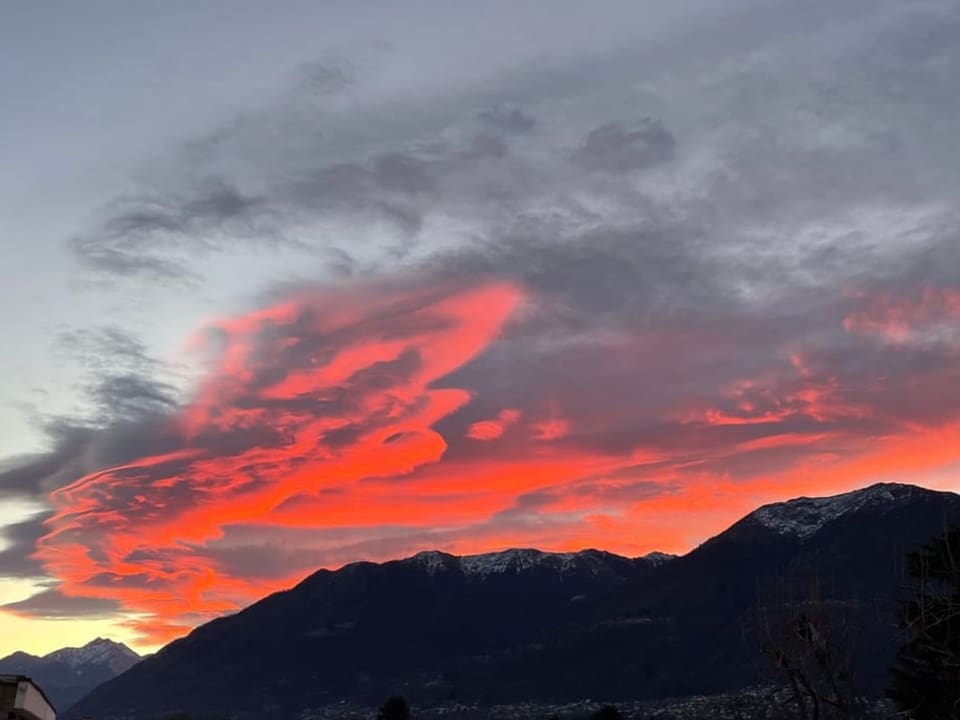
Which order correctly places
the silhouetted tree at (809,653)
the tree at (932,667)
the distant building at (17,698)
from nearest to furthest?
the silhouetted tree at (809,653)
the distant building at (17,698)
the tree at (932,667)

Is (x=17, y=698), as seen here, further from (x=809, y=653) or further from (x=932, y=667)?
(x=932, y=667)

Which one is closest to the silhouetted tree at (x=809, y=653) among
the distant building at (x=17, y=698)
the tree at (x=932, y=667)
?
the tree at (x=932, y=667)

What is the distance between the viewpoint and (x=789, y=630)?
230ft

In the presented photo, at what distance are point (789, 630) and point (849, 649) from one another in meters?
4.87

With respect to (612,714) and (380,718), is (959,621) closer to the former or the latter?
(612,714)

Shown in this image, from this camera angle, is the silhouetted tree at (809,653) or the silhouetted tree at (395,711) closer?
the silhouetted tree at (809,653)

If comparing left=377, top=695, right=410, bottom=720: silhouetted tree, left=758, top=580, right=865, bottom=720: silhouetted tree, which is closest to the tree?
left=758, top=580, right=865, bottom=720: silhouetted tree

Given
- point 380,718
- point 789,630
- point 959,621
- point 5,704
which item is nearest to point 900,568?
point 789,630

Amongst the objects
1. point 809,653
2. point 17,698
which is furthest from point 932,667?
point 17,698

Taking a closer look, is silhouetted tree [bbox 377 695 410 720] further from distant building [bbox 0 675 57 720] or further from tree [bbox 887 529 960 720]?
tree [bbox 887 529 960 720]

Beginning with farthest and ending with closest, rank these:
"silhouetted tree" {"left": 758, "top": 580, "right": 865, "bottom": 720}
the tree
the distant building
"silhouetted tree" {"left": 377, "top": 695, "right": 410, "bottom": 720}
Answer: "silhouetted tree" {"left": 377, "top": 695, "right": 410, "bottom": 720} < the tree < the distant building < "silhouetted tree" {"left": 758, "top": 580, "right": 865, "bottom": 720}

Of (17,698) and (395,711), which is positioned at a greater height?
(17,698)

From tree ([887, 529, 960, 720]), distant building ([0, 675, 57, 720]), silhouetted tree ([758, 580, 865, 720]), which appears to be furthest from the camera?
tree ([887, 529, 960, 720])

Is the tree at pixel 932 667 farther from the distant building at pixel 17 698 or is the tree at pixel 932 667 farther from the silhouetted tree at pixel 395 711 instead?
the silhouetted tree at pixel 395 711
